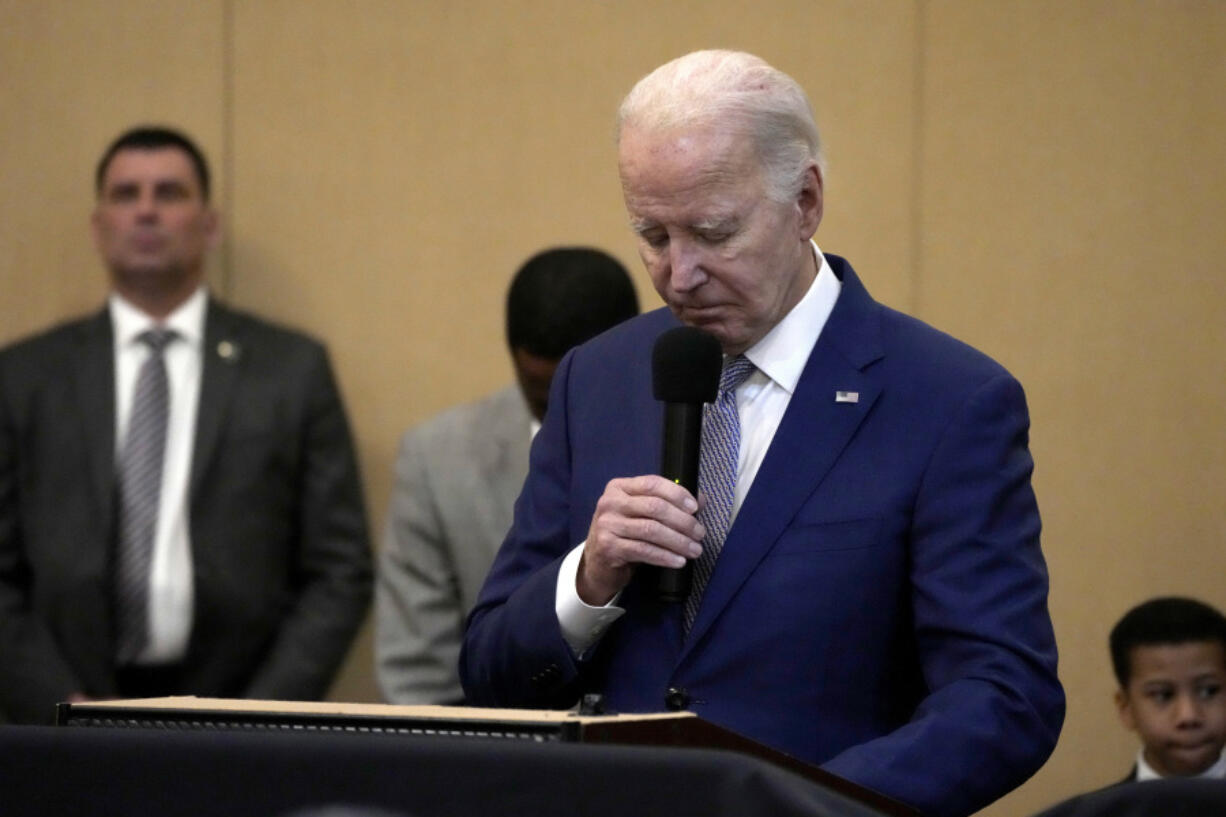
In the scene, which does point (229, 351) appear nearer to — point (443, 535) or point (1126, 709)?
point (443, 535)

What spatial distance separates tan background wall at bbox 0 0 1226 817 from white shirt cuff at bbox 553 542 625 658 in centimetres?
251

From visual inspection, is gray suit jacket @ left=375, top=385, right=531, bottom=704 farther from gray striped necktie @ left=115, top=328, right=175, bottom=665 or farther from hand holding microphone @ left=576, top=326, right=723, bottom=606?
hand holding microphone @ left=576, top=326, right=723, bottom=606

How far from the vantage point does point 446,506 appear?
3592mm

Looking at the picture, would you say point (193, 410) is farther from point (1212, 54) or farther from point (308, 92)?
point (1212, 54)

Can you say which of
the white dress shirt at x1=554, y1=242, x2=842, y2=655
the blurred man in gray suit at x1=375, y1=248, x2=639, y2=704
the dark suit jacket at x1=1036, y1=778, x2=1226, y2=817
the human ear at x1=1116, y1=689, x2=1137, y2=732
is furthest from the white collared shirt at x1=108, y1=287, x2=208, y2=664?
the dark suit jacket at x1=1036, y1=778, x2=1226, y2=817

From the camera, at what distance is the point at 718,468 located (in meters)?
2.06

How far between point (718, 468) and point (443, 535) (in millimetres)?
1621

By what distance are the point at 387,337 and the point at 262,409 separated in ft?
1.78

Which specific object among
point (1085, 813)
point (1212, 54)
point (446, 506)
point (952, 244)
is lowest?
point (1085, 813)

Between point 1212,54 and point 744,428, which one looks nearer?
point 744,428

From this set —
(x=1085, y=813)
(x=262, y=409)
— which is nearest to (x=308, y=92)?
(x=262, y=409)

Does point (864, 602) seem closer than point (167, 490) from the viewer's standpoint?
Yes

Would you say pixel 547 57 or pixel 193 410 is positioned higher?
pixel 547 57

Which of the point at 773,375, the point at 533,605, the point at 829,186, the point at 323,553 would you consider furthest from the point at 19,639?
the point at 773,375
